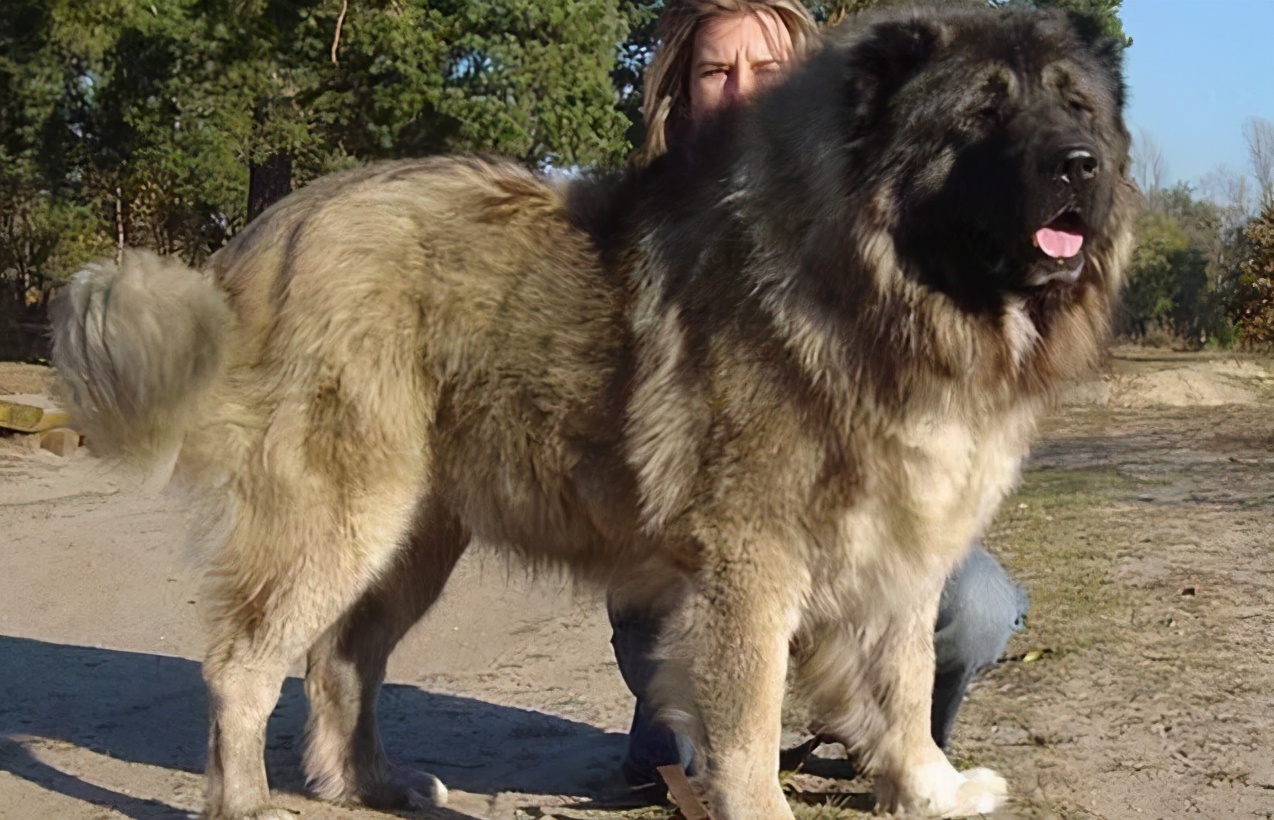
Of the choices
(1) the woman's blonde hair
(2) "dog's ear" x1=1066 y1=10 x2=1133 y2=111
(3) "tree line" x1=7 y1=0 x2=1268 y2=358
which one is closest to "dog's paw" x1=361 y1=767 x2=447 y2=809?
(1) the woman's blonde hair

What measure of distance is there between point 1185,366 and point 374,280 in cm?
1129

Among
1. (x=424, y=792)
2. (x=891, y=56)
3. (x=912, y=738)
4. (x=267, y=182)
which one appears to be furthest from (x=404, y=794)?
(x=267, y=182)

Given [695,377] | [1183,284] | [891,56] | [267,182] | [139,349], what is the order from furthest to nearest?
[1183,284], [267,182], [139,349], [695,377], [891,56]

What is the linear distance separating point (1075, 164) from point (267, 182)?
48.1 ft

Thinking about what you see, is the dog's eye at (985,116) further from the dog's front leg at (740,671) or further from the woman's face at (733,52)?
the dog's front leg at (740,671)

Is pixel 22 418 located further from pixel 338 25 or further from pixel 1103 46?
pixel 1103 46

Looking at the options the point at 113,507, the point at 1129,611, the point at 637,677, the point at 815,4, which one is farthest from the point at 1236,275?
the point at 637,677

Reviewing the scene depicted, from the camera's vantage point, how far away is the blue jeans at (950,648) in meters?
3.80

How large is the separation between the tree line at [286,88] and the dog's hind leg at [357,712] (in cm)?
964

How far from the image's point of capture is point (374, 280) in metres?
3.47

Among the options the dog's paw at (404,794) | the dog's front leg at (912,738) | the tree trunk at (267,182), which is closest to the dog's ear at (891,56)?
the dog's front leg at (912,738)

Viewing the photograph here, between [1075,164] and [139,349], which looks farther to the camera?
[139,349]

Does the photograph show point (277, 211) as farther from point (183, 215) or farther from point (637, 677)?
point (183, 215)

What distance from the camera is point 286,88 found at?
15.5m
